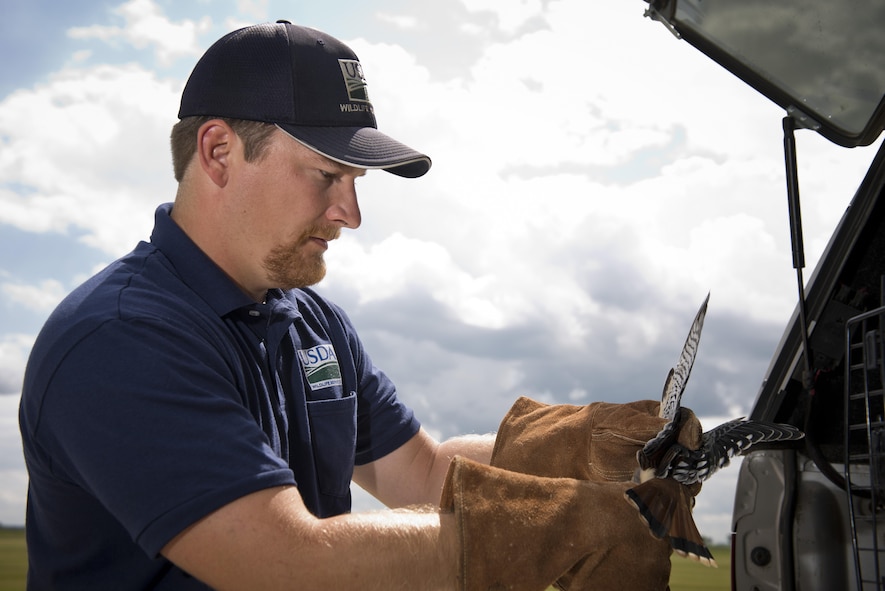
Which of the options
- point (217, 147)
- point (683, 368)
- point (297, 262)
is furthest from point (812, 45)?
point (217, 147)

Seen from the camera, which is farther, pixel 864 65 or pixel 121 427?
pixel 864 65

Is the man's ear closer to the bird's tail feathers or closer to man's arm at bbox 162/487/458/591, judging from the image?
man's arm at bbox 162/487/458/591

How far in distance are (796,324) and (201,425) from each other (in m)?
1.69

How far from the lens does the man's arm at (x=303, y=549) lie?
5.62 feet

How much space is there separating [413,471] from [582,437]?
773 mm

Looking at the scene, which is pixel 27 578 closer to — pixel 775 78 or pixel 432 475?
pixel 432 475

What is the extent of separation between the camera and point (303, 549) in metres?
1.74

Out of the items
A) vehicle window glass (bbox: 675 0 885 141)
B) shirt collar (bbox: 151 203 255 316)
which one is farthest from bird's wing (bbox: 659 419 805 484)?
shirt collar (bbox: 151 203 255 316)

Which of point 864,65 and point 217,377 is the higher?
point 864,65

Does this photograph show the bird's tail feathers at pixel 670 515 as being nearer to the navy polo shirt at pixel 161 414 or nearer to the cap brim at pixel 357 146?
the navy polo shirt at pixel 161 414

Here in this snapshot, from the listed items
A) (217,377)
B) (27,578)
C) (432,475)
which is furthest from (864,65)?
(27,578)

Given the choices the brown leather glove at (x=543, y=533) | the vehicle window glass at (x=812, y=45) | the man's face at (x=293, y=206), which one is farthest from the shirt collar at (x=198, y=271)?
the vehicle window glass at (x=812, y=45)

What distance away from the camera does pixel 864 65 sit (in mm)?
2486

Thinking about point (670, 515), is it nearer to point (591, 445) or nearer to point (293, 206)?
point (591, 445)
